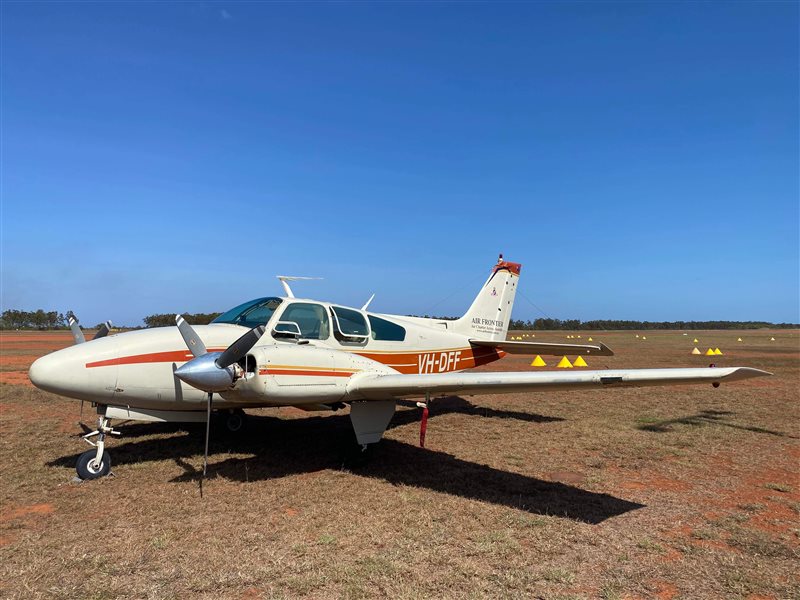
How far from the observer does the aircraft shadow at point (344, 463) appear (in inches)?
245

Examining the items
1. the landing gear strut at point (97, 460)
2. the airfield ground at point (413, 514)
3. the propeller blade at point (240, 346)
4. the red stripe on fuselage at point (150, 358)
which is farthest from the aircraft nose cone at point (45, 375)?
the propeller blade at point (240, 346)

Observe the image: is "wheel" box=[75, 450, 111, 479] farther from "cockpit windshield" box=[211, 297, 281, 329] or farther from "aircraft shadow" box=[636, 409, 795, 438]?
"aircraft shadow" box=[636, 409, 795, 438]

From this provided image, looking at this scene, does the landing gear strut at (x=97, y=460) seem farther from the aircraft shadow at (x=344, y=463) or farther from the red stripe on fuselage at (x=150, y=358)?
the red stripe on fuselage at (x=150, y=358)

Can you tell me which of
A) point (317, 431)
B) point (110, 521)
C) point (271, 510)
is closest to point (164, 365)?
point (110, 521)

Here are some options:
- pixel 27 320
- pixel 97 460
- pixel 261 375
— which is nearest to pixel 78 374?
pixel 97 460

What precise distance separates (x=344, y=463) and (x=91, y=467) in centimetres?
364

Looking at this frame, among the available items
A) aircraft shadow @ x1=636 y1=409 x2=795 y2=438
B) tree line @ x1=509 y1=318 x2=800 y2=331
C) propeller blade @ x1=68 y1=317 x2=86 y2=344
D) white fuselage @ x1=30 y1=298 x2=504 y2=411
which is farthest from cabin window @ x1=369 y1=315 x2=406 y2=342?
tree line @ x1=509 y1=318 x2=800 y2=331

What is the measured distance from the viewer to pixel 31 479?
6898 mm

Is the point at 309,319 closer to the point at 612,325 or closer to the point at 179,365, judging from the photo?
the point at 179,365

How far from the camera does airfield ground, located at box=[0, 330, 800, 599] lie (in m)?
4.21

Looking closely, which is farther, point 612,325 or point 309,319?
point 612,325

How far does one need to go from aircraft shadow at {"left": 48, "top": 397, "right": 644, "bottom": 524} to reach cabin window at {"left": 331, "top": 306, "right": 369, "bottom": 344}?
1720 millimetres

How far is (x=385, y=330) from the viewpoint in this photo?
9.51 metres

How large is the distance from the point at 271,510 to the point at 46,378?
3430 millimetres
